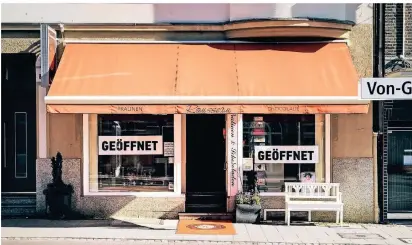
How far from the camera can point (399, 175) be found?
41.0 ft

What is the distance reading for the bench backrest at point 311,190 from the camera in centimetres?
1191

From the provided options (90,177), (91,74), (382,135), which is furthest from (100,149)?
(382,135)

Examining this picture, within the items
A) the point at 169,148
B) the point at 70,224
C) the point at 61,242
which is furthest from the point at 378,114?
the point at 61,242

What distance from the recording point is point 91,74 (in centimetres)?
1111

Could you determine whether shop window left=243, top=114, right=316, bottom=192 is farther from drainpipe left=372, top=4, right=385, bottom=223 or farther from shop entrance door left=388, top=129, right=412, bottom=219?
shop entrance door left=388, top=129, right=412, bottom=219

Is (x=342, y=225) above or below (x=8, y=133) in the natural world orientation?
below

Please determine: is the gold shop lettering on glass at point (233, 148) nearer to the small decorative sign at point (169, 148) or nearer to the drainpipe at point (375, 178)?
the small decorative sign at point (169, 148)

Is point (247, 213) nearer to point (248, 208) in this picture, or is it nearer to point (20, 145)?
point (248, 208)

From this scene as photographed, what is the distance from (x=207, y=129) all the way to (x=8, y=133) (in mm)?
4796

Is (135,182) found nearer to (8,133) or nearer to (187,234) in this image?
(187,234)

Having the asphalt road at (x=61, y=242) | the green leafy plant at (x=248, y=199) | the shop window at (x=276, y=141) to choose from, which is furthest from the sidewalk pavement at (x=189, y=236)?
the shop window at (x=276, y=141)

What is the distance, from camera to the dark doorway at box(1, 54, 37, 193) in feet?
41.8

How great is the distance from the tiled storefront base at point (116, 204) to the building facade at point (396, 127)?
478 cm

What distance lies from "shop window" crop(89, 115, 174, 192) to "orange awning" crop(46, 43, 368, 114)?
4.49 feet
